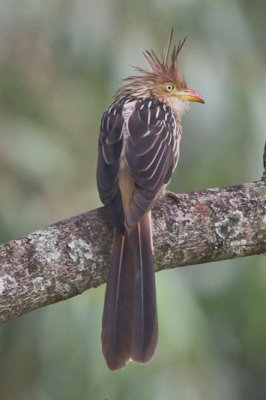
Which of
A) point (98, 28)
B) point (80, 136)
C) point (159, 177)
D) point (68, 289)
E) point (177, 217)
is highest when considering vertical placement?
point (98, 28)

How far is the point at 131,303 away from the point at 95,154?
429 cm

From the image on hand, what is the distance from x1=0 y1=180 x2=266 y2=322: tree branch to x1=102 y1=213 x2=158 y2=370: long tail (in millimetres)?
82

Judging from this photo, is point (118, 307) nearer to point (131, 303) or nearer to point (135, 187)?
point (131, 303)

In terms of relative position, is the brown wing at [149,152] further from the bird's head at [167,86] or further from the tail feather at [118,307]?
the bird's head at [167,86]

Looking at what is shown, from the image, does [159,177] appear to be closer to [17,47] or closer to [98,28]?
[98,28]

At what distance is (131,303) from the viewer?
376cm

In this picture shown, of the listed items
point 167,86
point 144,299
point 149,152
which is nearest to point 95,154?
point 167,86

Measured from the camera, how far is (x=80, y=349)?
5.80 m

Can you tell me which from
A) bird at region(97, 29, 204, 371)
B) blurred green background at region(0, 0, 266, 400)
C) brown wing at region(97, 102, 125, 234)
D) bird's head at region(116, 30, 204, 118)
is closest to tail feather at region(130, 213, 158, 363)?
bird at region(97, 29, 204, 371)

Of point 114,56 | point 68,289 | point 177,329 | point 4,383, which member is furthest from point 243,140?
point 68,289

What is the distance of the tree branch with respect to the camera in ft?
11.5

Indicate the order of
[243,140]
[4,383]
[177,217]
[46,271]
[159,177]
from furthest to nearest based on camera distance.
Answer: [243,140], [4,383], [159,177], [177,217], [46,271]

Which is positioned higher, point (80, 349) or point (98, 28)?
point (98, 28)

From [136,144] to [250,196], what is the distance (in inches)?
28.0
